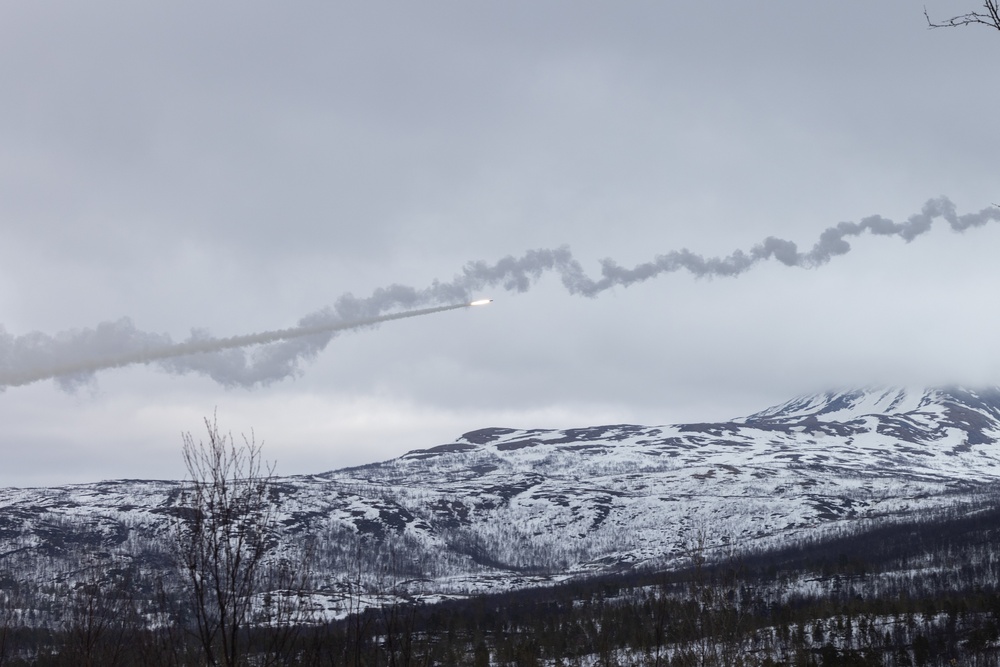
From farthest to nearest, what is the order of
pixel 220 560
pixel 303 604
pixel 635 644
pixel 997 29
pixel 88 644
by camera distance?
pixel 635 644
pixel 88 644
pixel 303 604
pixel 220 560
pixel 997 29

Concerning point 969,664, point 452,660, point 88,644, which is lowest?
point 969,664

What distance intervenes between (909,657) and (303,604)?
206 meters

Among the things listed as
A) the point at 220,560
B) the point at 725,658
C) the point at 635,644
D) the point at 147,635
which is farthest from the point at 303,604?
the point at 635,644

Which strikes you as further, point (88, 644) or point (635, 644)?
point (635, 644)

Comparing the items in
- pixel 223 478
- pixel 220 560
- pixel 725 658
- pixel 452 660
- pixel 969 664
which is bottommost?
pixel 969 664

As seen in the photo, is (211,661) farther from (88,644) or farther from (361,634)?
(88,644)

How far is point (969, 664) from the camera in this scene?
191750 mm

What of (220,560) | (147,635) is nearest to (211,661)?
(220,560)

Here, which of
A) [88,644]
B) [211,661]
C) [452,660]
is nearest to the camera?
[211,661]

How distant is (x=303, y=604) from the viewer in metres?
26.0

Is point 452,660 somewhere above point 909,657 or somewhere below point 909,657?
above

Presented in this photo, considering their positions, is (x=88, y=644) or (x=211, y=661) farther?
(x=88, y=644)

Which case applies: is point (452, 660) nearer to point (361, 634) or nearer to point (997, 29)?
point (361, 634)

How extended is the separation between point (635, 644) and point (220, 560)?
181355 millimetres
